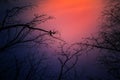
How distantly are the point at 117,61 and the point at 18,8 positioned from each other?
425 centimetres

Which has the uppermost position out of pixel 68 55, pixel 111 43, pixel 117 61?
pixel 68 55

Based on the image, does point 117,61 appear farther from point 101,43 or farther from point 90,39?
point 90,39

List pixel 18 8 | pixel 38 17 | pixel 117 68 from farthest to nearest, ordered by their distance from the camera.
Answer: pixel 117 68 → pixel 38 17 → pixel 18 8

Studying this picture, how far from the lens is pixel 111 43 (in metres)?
6.69

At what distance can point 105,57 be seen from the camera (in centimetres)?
724

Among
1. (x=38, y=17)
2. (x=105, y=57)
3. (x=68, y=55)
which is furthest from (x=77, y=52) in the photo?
(x=38, y=17)

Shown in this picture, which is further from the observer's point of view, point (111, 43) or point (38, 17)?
point (111, 43)

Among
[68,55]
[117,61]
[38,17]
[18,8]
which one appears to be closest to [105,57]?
[117,61]

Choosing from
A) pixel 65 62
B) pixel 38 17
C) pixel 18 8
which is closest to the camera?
pixel 18 8

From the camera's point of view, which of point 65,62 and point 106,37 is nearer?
point 106,37

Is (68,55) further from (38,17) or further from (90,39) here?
(38,17)

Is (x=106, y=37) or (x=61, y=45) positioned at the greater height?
(x=61, y=45)

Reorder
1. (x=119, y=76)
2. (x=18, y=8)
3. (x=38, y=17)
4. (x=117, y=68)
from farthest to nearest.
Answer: (x=119, y=76), (x=117, y=68), (x=38, y=17), (x=18, y=8)

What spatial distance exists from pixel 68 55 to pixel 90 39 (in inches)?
197
